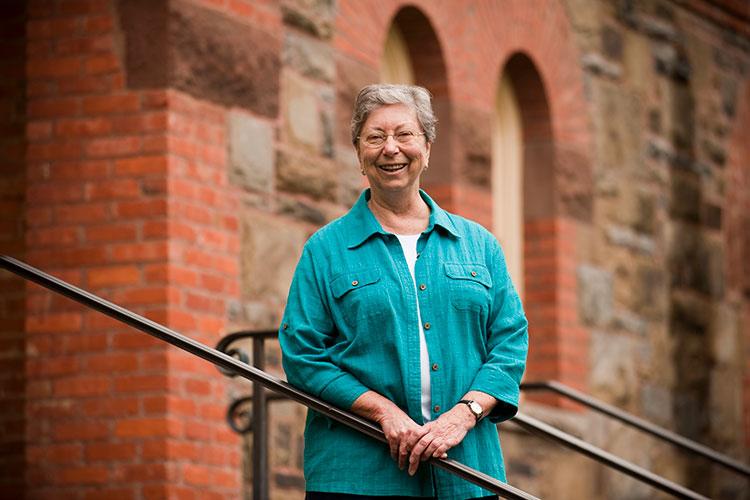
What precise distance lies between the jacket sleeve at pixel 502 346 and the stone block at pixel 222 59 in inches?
107

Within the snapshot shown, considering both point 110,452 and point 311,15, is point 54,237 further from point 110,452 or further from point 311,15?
point 311,15

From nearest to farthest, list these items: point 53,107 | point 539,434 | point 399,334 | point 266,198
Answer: point 399,334, point 539,434, point 53,107, point 266,198

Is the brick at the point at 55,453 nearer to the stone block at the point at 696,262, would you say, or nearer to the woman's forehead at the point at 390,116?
the woman's forehead at the point at 390,116

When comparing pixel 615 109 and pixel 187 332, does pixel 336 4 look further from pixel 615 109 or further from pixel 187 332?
pixel 615 109

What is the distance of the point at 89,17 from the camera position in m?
6.82

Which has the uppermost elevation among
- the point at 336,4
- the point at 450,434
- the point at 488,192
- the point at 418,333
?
the point at 336,4

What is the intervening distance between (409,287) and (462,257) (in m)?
0.20

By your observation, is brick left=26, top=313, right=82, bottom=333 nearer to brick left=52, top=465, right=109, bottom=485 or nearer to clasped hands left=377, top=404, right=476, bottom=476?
brick left=52, top=465, right=109, bottom=485

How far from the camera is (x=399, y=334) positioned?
4.14 m

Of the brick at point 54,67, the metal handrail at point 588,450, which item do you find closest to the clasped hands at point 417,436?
the metal handrail at point 588,450

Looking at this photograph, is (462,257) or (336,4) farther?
(336,4)

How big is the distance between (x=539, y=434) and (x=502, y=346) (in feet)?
4.50

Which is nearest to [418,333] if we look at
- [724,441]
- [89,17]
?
[89,17]

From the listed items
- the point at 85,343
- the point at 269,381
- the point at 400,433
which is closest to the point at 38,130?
the point at 85,343
